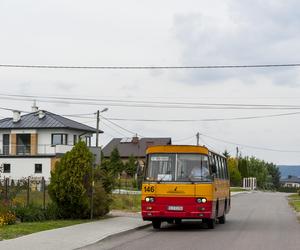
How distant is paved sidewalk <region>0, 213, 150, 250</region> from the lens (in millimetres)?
14367

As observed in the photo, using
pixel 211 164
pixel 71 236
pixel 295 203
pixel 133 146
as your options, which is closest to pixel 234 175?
pixel 133 146

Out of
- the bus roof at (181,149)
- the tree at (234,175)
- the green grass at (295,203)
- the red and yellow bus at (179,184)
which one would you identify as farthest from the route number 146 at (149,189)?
the tree at (234,175)

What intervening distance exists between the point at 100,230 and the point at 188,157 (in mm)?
3853

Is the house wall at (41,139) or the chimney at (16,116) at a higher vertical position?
the chimney at (16,116)

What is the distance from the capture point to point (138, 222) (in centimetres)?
2250

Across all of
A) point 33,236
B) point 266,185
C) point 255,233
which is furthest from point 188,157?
point 266,185

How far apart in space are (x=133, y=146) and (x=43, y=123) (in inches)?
1867

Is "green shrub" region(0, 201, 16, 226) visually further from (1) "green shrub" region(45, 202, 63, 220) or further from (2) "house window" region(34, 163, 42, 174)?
(2) "house window" region(34, 163, 42, 174)

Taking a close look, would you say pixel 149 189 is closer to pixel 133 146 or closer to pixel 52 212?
pixel 52 212

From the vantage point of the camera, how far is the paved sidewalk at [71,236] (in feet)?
47.1

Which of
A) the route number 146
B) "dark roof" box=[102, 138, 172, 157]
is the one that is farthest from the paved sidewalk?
"dark roof" box=[102, 138, 172, 157]

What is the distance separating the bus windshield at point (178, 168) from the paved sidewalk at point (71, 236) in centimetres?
194

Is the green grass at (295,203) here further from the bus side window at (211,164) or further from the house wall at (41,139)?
→ the house wall at (41,139)

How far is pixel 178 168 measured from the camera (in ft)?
66.3
